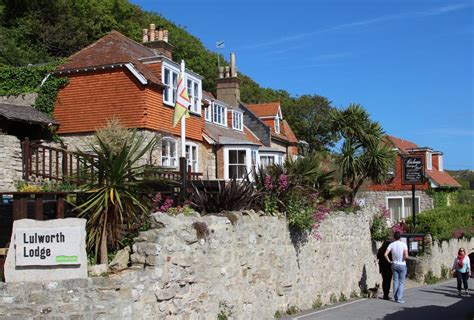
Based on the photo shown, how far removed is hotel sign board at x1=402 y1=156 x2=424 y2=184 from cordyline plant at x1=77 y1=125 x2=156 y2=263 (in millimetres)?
21522

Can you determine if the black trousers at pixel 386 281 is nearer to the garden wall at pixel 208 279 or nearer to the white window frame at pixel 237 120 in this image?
the garden wall at pixel 208 279

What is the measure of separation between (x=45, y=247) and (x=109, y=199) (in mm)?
1426

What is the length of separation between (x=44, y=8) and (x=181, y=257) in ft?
120

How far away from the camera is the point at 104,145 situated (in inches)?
365

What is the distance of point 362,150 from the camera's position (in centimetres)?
2375

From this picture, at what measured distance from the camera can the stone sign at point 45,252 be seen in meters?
8.02

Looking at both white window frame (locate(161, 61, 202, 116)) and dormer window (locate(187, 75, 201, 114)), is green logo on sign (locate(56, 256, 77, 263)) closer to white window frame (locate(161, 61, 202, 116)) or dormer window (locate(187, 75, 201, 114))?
white window frame (locate(161, 61, 202, 116))

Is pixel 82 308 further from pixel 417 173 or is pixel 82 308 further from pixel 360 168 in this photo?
pixel 417 173

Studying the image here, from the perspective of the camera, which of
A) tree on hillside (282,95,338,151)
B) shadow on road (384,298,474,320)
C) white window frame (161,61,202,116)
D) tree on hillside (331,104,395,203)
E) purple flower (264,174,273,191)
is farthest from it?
tree on hillside (282,95,338,151)

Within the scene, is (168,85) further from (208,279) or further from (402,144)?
(402,144)

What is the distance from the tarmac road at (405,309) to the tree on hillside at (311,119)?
42.7 metres

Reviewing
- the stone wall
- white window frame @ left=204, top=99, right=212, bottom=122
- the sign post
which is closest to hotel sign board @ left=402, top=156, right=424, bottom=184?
the sign post

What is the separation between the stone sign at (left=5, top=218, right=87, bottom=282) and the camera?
26.3 feet

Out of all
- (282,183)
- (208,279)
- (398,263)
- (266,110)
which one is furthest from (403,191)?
(208,279)
